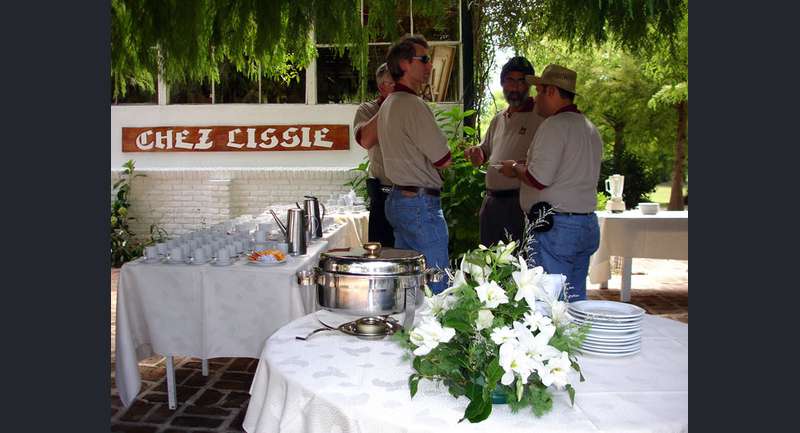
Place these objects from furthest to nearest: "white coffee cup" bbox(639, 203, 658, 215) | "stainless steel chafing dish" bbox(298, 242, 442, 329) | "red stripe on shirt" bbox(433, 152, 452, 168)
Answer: "white coffee cup" bbox(639, 203, 658, 215) < "red stripe on shirt" bbox(433, 152, 452, 168) < "stainless steel chafing dish" bbox(298, 242, 442, 329)

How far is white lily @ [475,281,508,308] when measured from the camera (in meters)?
1.57

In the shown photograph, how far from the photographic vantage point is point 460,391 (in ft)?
5.16

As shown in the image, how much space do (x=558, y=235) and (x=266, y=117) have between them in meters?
6.20

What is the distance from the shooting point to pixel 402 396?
1636 millimetres

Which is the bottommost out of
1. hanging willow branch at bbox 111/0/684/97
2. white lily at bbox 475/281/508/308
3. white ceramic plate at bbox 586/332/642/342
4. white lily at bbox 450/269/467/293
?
white ceramic plate at bbox 586/332/642/342

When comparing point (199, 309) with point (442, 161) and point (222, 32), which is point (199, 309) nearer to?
point (222, 32)

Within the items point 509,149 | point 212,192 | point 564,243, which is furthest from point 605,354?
point 212,192

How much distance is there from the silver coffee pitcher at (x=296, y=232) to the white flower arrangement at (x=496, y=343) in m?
2.17

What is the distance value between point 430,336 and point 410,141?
2.32m

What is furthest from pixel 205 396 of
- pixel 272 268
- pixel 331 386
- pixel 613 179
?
pixel 613 179

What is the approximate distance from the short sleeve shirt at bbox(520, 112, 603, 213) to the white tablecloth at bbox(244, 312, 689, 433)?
4.75ft

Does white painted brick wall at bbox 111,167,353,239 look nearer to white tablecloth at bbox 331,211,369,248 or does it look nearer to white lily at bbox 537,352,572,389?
white tablecloth at bbox 331,211,369,248

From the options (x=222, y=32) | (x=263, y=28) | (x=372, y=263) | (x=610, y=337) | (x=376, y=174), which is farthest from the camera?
(x=376, y=174)

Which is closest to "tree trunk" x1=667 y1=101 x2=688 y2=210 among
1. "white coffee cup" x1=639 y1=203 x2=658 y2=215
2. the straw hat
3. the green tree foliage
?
"white coffee cup" x1=639 y1=203 x2=658 y2=215
